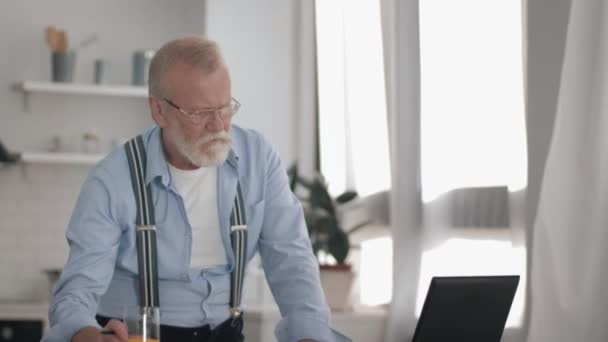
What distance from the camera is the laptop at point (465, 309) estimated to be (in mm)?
1976

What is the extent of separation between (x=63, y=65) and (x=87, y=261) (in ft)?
13.1

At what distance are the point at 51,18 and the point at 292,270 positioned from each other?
431cm

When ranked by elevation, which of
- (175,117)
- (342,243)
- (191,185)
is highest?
(175,117)

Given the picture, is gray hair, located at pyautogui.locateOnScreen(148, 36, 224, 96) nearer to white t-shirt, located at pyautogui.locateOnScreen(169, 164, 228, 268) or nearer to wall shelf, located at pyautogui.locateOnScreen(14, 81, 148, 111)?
white t-shirt, located at pyautogui.locateOnScreen(169, 164, 228, 268)

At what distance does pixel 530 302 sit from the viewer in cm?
291

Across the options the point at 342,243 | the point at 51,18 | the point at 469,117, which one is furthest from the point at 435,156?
the point at 51,18

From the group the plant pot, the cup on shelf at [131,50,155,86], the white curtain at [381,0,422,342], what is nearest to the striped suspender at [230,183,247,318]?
the white curtain at [381,0,422,342]

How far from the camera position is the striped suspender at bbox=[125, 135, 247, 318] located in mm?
2260

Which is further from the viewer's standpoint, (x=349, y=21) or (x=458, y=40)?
(x=349, y=21)

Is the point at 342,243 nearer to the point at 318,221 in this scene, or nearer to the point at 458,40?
the point at 318,221

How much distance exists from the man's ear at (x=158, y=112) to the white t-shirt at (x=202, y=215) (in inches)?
4.1

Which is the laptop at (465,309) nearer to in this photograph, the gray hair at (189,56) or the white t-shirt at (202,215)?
the white t-shirt at (202,215)

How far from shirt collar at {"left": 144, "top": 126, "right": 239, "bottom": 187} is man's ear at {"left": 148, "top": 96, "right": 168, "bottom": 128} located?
4cm

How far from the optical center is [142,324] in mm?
1739
